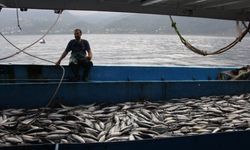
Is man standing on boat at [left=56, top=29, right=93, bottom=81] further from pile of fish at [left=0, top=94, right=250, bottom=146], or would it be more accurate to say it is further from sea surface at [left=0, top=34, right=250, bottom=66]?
sea surface at [left=0, top=34, right=250, bottom=66]

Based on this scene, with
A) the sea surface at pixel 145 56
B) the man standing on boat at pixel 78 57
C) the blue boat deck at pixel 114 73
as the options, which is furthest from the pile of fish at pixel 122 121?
the sea surface at pixel 145 56

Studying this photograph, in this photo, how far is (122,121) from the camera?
813 centimetres

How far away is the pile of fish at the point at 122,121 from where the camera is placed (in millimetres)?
7172

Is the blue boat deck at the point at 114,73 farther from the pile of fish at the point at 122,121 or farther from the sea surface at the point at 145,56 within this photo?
the sea surface at the point at 145,56

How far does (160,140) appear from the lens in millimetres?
6016

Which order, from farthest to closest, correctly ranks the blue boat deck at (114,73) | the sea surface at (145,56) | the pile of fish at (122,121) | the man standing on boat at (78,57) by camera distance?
the sea surface at (145,56) < the blue boat deck at (114,73) < the man standing on boat at (78,57) < the pile of fish at (122,121)

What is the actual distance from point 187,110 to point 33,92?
4229mm

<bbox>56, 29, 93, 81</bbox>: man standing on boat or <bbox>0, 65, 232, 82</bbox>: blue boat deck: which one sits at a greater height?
<bbox>56, 29, 93, 81</bbox>: man standing on boat

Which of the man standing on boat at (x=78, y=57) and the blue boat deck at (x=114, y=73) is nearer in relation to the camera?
the man standing on boat at (x=78, y=57)

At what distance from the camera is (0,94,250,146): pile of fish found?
7172 mm

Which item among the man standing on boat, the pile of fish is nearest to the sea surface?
the man standing on boat

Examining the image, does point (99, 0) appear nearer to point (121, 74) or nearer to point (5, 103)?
point (5, 103)

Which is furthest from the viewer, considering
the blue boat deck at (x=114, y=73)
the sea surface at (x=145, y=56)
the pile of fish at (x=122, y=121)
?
the sea surface at (x=145, y=56)

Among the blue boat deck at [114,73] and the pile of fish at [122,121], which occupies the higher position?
the blue boat deck at [114,73]
